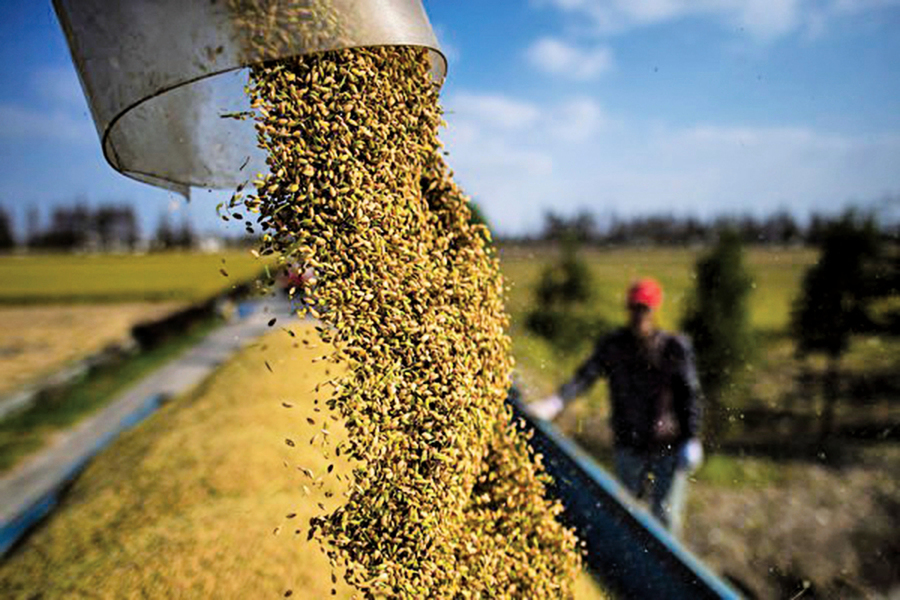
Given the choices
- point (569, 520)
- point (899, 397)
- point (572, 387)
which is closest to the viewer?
point (569, 520)

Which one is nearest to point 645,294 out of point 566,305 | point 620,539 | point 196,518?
point 620,539

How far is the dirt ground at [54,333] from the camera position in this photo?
1569 centimetres

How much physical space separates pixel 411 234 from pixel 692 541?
4.56 meters

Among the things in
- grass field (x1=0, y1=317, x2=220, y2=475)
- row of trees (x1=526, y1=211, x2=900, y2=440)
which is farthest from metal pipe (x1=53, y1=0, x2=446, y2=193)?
row of trees (x1=526, y1=211, x2=900, y2=440)

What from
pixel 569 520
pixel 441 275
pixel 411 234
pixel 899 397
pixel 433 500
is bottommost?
pixel 899 397

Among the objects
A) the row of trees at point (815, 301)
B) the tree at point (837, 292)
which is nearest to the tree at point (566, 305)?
the row of trees at point (815, 301)

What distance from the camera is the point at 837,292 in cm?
866

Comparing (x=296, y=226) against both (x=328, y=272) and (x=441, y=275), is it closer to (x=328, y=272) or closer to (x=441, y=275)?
(x=328, y=272)

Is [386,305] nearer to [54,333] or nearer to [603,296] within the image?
[603,296]

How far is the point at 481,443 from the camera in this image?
7.04 ft

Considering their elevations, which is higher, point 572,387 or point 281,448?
point 572,387

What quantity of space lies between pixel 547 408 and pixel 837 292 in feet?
23.3

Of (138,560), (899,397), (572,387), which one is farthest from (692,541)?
(899,397)

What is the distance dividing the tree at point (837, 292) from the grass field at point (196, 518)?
7698 millimetres
